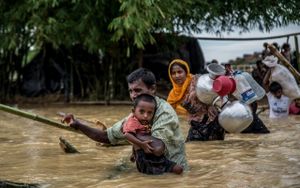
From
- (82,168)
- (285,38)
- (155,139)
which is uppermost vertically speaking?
(285,38)

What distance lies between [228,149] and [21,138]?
2504mm

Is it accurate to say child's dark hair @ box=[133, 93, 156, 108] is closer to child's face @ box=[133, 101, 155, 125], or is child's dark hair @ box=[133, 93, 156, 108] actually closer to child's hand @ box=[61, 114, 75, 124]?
child's face @ box=[133, 101, 155, 125]

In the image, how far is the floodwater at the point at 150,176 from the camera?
3879mm

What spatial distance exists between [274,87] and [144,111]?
4.88 meters

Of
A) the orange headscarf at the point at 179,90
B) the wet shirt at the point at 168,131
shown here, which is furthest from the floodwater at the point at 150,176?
the orange headscarf at the point at 179,90

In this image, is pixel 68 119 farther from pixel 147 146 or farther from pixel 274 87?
pixel 274 87

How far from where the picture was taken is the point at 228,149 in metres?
5.43

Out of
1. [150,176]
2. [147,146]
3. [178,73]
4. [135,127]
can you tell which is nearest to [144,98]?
[135,127]

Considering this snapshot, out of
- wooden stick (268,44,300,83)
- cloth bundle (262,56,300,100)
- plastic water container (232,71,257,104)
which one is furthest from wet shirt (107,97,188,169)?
cloth bundle (262,56,300,100)

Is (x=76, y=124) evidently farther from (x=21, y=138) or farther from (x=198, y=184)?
(x=21, y=138)

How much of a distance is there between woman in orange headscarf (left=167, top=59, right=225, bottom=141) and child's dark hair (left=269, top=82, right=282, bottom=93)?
8.35 ft

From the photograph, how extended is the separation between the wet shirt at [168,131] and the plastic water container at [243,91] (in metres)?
1.47

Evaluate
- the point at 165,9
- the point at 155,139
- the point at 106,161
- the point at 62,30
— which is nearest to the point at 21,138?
the point at 106,161

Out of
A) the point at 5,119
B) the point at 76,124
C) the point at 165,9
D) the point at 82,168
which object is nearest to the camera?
the point at 76,124
